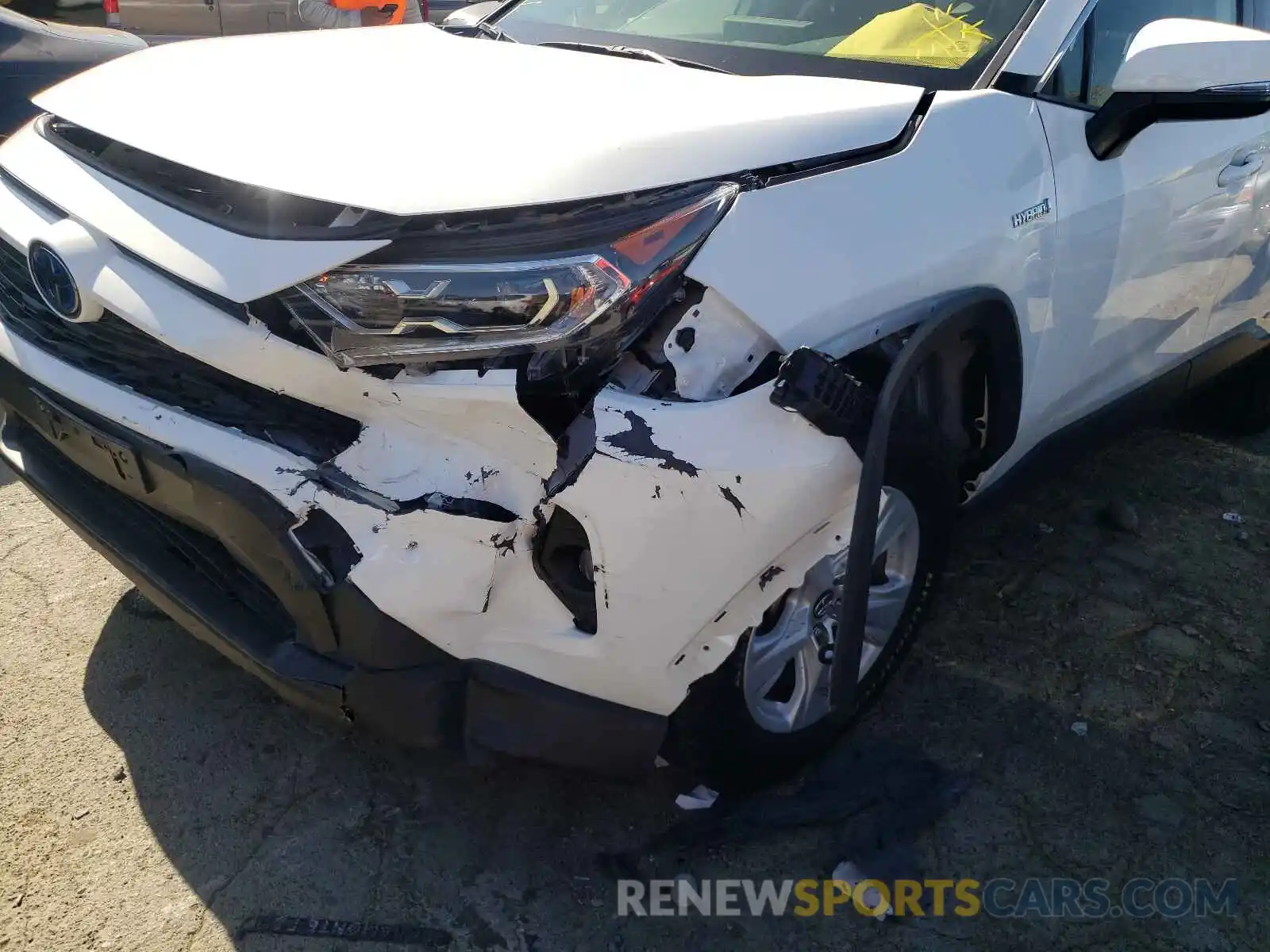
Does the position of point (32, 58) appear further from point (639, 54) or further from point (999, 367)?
point (999, 367)

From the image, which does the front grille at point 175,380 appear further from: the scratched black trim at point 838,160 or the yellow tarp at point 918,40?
the yellow tarp at point 918,40

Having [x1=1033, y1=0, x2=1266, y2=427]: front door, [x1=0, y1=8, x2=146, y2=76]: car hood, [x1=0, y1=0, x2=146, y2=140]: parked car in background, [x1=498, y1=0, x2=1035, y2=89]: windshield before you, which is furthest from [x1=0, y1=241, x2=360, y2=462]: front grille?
[x1=0, y1=8, x2=146, y2=76]: car hood

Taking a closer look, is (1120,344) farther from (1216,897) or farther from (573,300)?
(573,300)

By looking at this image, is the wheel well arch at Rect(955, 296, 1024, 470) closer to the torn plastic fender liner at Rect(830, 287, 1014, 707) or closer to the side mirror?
the torn plastic fender liner at Rect(830, 287, 1014, 707)

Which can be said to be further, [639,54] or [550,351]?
[639,54]

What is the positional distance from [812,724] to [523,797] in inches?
25.3

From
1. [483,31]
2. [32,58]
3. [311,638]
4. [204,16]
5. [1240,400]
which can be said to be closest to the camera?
[311,638]

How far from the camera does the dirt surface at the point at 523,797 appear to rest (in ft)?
6.85

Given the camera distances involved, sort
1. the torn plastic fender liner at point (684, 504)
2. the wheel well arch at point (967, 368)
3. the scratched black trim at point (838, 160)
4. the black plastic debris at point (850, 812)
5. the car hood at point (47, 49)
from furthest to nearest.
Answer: the car hood at point (47, 49)
the black plastic debris at point (850, 812)
the wheel well arch at point (967, 368)
the scratched black trim at point (838, 160)
the torn plastic fender liner at point (684, 504)

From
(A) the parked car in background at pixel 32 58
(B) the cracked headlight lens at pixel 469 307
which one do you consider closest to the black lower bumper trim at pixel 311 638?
(B) the cracked headlight lens at pixel 469 307

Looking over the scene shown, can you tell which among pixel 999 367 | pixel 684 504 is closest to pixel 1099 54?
pixel 999 367

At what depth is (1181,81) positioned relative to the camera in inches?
92.6

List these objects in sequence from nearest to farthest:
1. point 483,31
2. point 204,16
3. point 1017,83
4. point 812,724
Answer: point 812,724
point 1017,83
point 483,31
point 204,16

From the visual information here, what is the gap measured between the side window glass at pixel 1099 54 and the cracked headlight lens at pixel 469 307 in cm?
134
